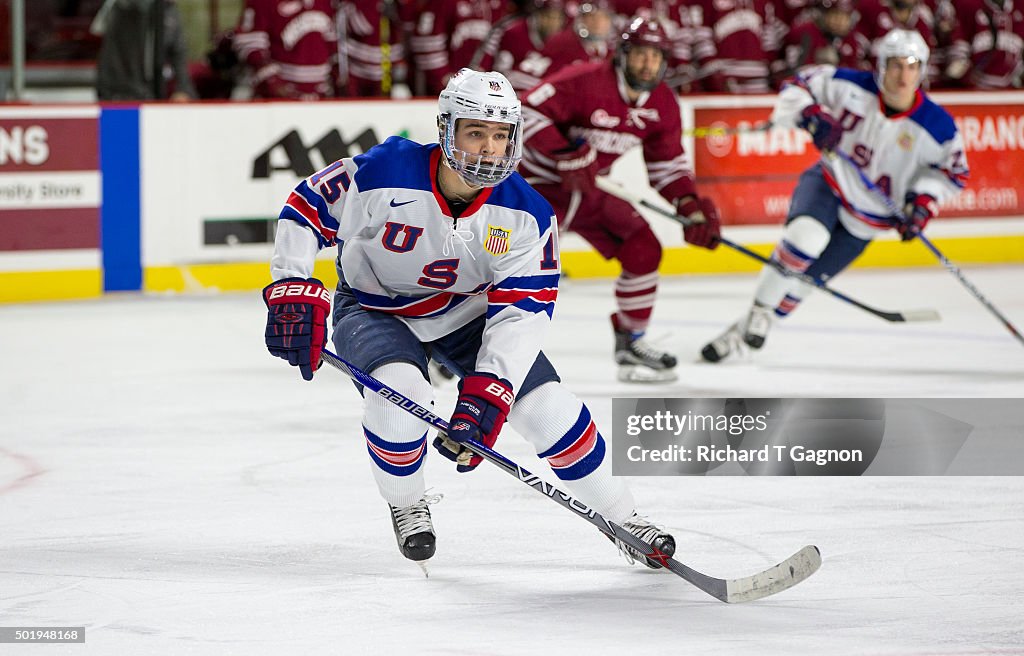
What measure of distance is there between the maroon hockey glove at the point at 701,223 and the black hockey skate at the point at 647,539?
2.44 m

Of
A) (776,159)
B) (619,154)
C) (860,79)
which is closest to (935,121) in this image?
(860,79)

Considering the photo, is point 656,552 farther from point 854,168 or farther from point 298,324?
point 854,168

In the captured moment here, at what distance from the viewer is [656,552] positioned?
9.45 feet

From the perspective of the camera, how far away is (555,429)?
9.34ft

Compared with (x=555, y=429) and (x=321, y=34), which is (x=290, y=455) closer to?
(x=555, y=429)

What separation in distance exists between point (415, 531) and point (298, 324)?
1.58ft

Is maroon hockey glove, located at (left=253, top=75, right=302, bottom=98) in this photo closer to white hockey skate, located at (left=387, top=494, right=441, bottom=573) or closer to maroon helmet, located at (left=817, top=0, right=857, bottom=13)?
maroon helmet, located at (left=817, top=0, right=857, bottom=13)

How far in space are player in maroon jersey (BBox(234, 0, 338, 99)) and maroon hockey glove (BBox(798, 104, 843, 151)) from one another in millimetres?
3320

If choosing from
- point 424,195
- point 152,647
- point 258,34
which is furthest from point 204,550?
point 258,34

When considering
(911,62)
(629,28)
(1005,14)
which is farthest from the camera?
(1005,14)

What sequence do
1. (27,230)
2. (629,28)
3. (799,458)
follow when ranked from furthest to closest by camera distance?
(27,230), (629,28), (799,458)

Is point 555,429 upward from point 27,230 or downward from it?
upward

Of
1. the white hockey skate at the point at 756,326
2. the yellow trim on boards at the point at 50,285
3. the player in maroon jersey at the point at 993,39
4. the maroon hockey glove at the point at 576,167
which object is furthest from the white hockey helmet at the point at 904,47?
the player in maroon jersey at the point at 993,39

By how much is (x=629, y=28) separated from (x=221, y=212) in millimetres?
2799
